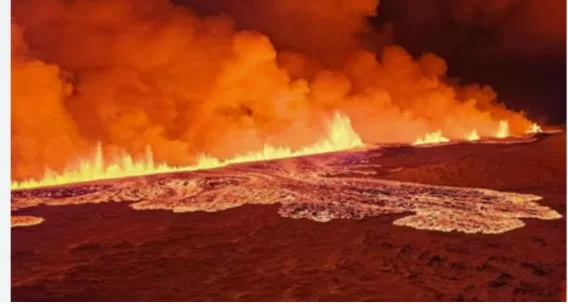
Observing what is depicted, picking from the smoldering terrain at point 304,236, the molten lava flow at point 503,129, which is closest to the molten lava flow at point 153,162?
the smoldering terrain at point 304,236

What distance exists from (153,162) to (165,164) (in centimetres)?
53

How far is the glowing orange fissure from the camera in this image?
1883 cm

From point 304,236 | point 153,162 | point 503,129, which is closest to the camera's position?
point 304,236

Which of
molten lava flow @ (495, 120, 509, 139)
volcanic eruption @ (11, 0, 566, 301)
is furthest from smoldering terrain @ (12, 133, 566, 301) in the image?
molten lava flow @ (495, 120, 509, 139)

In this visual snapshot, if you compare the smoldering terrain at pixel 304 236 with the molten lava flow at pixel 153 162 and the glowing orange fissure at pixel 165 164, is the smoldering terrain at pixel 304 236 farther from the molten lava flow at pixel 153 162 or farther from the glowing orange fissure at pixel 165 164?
the glowing orange fissure at pixel 165 164

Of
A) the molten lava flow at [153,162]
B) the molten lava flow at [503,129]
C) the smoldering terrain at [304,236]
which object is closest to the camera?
the smoldering terrain at [304,236]

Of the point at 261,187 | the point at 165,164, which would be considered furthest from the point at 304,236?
the point at 165,164

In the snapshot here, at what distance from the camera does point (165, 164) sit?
23234 mm

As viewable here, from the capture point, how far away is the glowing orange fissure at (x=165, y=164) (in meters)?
18.8

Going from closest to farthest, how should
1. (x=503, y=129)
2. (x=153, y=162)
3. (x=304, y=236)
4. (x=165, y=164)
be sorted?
(x=304, y=236) → (x=165, y=164) → (x=153, y=162) → (x=503, y=129)

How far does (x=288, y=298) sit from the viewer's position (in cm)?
655

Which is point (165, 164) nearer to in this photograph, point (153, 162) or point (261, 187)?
point (153, 162)

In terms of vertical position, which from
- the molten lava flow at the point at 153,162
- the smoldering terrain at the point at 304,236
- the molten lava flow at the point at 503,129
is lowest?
the smoldering terrain at the point at 304,236

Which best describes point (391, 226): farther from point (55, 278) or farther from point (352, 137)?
point (352, 137)
